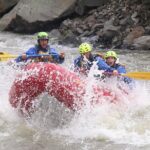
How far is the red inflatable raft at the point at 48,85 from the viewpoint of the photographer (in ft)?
25.0

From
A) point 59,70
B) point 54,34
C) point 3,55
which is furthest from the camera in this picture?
point 54,34

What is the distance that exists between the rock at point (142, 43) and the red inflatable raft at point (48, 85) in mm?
7604

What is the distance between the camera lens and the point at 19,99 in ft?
26.1

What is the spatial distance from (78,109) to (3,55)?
116 inches

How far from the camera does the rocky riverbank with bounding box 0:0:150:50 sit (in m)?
16.6

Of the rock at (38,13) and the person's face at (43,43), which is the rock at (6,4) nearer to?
the rock at (38,13)

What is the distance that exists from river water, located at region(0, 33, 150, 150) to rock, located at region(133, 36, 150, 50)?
599cm

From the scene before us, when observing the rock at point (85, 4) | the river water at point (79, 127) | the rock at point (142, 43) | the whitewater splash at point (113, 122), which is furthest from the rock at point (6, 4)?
the whitewater splash at point (113, 122)

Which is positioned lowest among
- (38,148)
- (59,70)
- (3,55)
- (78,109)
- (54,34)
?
(38,148)

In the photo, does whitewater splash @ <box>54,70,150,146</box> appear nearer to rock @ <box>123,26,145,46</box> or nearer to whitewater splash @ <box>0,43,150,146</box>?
whitewater splash @ <box>0,43,150,146</box>

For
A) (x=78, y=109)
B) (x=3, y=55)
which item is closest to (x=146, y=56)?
(x=3, y=55)

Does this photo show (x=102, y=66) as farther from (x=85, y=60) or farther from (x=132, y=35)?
→ (x=132, y=35)

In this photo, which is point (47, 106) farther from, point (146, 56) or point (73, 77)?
point (146, 56)

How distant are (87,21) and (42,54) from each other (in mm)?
10412
